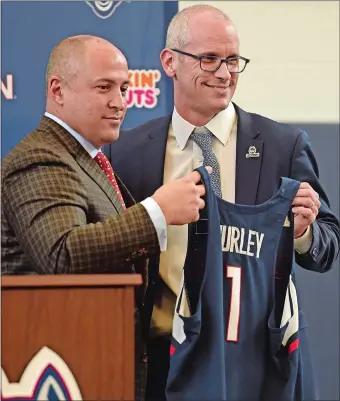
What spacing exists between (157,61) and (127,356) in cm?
177

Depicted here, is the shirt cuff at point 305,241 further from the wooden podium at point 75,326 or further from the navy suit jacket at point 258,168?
the wooden podium at point 75,326

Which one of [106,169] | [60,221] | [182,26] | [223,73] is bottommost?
[60,221]

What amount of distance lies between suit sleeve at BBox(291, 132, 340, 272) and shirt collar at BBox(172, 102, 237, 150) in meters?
0.18

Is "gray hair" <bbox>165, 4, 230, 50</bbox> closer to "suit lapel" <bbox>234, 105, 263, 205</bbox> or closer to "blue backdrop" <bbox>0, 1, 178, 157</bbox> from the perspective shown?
"suit lapel" <bbox>234, 105, 263, 205</bbox>

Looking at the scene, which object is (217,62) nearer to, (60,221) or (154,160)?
(154,160)

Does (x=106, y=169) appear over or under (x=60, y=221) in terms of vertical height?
→ over

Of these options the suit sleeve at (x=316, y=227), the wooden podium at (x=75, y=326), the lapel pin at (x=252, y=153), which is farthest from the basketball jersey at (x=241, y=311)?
the wooden podium at (x=75, y=326)

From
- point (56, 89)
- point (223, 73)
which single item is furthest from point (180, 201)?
point (223, 73)

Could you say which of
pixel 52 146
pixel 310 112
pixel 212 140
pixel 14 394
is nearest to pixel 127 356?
pixel 14 394

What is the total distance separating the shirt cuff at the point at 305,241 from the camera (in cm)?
202

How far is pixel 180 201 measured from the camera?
68.0 inches

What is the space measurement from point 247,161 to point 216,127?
5.1 inches

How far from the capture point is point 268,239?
75.2 inches

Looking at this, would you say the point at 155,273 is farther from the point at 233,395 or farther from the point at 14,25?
the point at 14,25
